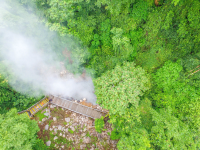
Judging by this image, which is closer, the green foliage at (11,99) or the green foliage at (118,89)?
the green foliage at (118,89)

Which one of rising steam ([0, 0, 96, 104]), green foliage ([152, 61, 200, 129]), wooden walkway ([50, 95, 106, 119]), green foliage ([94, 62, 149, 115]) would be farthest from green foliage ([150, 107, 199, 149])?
rising steam ([0, 0, 96, 104])

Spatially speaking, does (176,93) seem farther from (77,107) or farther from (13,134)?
(13,134)

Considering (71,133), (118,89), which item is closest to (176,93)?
(118,89)

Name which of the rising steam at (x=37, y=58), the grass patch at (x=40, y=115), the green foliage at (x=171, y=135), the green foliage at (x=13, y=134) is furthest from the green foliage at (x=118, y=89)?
the grass patch at (x=40, y=115)

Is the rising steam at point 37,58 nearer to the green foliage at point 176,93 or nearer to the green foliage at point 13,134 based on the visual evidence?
the green foliage at point 13,134

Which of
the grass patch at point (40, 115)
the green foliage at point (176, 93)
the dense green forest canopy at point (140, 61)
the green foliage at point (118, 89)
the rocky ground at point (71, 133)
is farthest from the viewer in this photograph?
the grass patch at point (40, 115)
